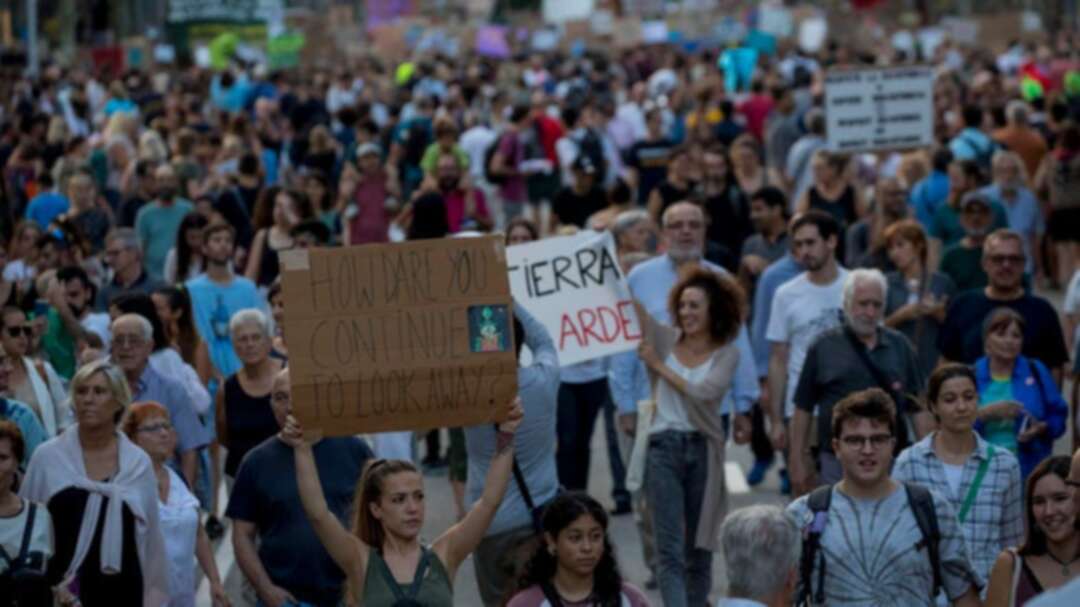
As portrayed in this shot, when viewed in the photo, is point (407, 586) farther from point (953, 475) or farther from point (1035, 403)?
point (1035, 403)

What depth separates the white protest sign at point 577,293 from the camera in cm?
1144

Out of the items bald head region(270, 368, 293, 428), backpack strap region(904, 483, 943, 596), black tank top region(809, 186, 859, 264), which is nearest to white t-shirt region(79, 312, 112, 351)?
bald head region(270, 368, 293, 428)

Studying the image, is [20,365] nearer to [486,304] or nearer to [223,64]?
[486,304]

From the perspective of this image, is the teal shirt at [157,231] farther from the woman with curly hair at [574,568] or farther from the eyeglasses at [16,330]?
the woman with curly hair at [574,568]

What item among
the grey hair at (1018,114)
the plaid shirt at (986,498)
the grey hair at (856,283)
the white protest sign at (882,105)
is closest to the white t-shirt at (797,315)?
the grey hair at (856,283)

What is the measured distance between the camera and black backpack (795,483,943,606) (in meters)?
7.86

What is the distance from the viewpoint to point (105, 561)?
28.5 feet

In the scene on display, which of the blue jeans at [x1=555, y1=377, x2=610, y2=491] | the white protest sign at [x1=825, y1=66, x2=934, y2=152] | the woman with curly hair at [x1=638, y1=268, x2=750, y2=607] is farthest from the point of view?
the white protest sign at [x1=825, y1=66, x2=934, y2=152]

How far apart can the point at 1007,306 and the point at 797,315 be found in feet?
3.05

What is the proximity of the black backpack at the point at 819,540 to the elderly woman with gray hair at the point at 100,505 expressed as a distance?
2243 millimetres

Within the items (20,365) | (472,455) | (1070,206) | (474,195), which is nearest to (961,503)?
(472,455)

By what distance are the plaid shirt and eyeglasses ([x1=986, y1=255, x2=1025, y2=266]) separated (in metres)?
2.91

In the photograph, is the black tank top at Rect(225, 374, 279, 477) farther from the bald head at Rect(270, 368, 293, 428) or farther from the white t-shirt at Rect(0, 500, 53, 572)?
the white t-shirt at Rect(0, 500, 53, 572)

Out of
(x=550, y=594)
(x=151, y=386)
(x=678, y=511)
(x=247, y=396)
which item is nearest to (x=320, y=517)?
(x=550, y=594)
